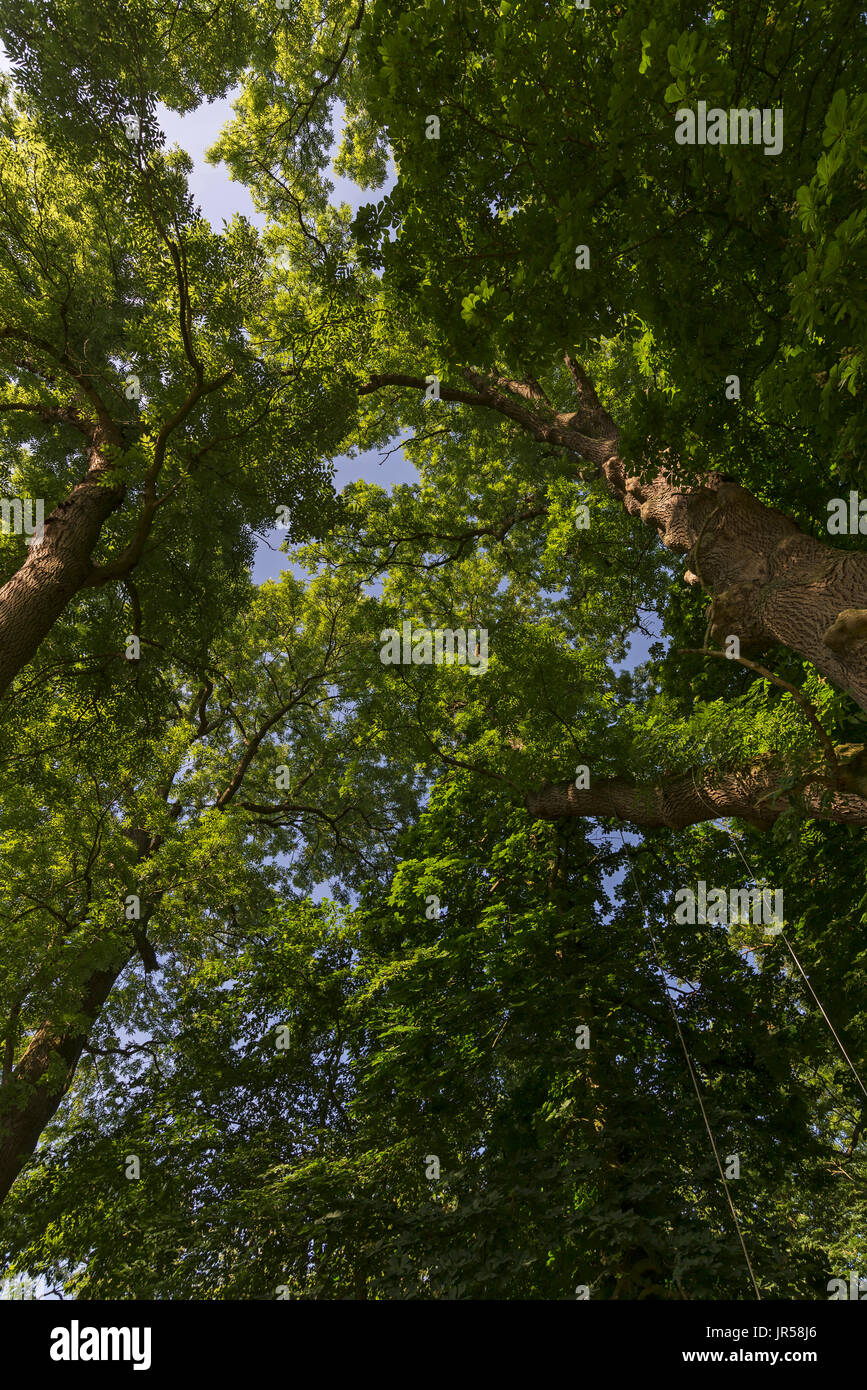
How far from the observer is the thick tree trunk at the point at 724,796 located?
13.7ft

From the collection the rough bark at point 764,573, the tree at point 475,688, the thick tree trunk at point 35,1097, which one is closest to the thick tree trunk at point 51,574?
the tree at point 475,688

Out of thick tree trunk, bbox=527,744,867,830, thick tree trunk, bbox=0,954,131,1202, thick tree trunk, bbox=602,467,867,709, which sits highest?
thick tree trunk, bbox=602,467,867,709

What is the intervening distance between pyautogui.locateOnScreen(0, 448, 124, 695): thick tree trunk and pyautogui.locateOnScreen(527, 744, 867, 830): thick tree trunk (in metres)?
5.09

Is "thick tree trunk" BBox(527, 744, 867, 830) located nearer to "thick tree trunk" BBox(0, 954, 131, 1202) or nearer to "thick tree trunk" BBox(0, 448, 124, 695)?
"thick tree trunk" BBox(0, 954, 131, 1202)

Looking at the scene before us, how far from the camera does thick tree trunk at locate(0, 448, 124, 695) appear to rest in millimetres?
5551

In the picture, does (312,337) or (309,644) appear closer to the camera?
(312,337)

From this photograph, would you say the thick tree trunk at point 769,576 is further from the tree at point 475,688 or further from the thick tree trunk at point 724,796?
the thick tree trunk at point 724,796

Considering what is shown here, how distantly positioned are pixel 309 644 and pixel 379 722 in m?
4.55

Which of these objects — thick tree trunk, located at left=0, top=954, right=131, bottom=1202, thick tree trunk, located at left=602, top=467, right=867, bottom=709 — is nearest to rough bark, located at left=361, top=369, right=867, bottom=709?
thick tree trunk, located at left=602, top=467, right=867, bottom=709

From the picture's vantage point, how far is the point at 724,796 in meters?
5.21

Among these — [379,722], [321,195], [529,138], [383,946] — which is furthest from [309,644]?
[529,138]

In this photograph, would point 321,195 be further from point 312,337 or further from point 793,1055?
point 793,1055

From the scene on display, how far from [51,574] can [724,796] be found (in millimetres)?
6091

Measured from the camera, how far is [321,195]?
393 inches
